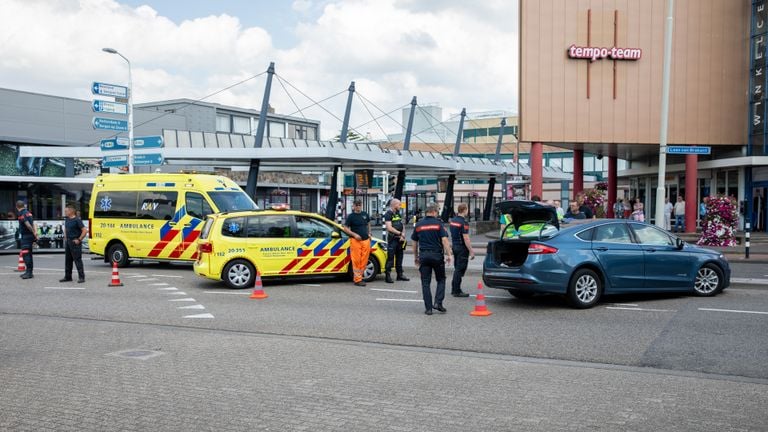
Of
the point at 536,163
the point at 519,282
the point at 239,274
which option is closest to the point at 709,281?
the point at 519,282

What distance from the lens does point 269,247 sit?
13.7m

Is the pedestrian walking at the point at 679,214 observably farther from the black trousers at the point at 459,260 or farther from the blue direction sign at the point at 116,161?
the blue direction sign at the point at 116,161

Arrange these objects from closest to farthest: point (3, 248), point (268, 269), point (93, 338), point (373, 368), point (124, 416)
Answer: point (124, 416), point (373, 368), point (93, 338), point (268, 269), point (3, 248)

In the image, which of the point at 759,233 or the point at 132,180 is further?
the point at 759,233

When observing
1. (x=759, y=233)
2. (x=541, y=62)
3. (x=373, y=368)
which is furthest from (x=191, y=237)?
(x=759, y=233)

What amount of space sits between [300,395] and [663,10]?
27.3 m

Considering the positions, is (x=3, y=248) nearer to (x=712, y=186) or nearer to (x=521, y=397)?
(x=521, y=397)

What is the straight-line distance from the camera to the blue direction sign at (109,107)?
76.6 feet

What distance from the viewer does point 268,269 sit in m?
13.7

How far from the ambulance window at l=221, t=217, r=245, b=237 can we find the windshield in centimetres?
382

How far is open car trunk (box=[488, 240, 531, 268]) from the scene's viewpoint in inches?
427

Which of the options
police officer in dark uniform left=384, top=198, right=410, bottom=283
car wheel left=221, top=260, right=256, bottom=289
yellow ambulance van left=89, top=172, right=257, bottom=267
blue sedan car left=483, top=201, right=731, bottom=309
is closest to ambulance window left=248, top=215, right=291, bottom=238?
car wheel left=221, top=260, right=256, bottom=289

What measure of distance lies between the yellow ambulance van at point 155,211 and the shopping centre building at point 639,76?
15.3m

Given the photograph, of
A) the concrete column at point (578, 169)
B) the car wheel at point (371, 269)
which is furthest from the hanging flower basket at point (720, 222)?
the car wheel at point (371, 269)
